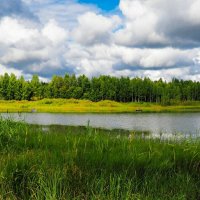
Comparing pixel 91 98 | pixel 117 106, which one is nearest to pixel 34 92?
pixel 91 98

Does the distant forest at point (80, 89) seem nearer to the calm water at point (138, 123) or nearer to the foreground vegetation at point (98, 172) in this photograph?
the calm water at point (138, 123)

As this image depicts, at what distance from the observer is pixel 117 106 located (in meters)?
131

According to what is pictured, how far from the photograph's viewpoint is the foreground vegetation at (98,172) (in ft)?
18.0

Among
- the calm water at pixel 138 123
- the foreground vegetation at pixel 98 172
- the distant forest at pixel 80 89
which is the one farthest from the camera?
the distant forest at pixel 80 89

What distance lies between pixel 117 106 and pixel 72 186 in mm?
125340

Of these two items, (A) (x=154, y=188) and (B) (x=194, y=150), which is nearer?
(A) (x=154, y=188)

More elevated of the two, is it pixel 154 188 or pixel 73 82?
pixel 73 82

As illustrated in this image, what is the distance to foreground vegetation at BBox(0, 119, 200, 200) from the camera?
18.0 feet

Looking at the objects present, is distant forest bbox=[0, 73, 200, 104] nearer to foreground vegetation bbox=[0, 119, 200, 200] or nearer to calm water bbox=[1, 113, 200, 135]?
calm water bbox=[1, 113, 200, 135]

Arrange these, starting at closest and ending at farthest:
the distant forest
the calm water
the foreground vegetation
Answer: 1. the foreground vegetation
2. the calm water
3. the distant forest

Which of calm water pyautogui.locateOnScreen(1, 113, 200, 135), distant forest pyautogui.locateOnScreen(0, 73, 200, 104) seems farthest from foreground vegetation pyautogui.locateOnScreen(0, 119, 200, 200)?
distant forest pyautogui.locateOnScreen(0, 73, 200, 104)

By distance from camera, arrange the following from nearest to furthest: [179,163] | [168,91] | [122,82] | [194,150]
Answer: [179,163]
[194,150]
[122,82]
[168,91]

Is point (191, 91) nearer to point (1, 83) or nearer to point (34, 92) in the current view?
point (34, 92)

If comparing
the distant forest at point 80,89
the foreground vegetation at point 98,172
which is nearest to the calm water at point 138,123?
the foreground vegetation at point 98,172
